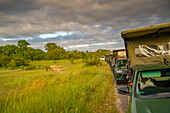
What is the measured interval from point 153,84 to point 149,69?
0.41 metres

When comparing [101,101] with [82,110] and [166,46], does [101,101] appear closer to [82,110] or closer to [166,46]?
[82,110]

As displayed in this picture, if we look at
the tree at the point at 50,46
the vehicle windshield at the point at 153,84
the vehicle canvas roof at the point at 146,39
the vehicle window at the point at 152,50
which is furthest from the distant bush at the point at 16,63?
the tree at the point at 50,46

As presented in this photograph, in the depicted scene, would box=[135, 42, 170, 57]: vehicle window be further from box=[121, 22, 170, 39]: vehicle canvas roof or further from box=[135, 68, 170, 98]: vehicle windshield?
box=[135, 68, 170, 98]: vehicle windshield

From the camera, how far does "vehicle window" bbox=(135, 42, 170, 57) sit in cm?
541

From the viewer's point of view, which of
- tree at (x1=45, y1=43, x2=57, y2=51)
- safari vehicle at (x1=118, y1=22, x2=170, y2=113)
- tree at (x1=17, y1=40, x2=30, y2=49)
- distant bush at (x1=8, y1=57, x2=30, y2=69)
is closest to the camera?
safari vehicle at (x1=118, y1=22, x2=170, y2=113)

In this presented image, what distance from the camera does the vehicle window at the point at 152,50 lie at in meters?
5.41

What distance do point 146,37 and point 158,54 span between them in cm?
88

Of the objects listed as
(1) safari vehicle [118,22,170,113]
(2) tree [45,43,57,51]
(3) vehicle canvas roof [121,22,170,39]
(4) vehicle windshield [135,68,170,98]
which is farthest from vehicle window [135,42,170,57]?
(2) tree [45,43,57,51]

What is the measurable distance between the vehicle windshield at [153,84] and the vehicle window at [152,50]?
2495 mm

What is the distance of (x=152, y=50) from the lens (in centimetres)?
568

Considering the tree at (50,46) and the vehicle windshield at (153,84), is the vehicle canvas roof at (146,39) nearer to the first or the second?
the vehicle windshield at (153,84)

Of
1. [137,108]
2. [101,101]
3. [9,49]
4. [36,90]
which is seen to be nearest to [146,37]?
[101,101]

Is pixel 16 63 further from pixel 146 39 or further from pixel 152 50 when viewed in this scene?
pixel 152 50

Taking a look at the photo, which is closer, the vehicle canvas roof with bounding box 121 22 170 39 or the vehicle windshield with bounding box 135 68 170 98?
Answer: the vehicle windshield with bounding box 135 68 170 98
